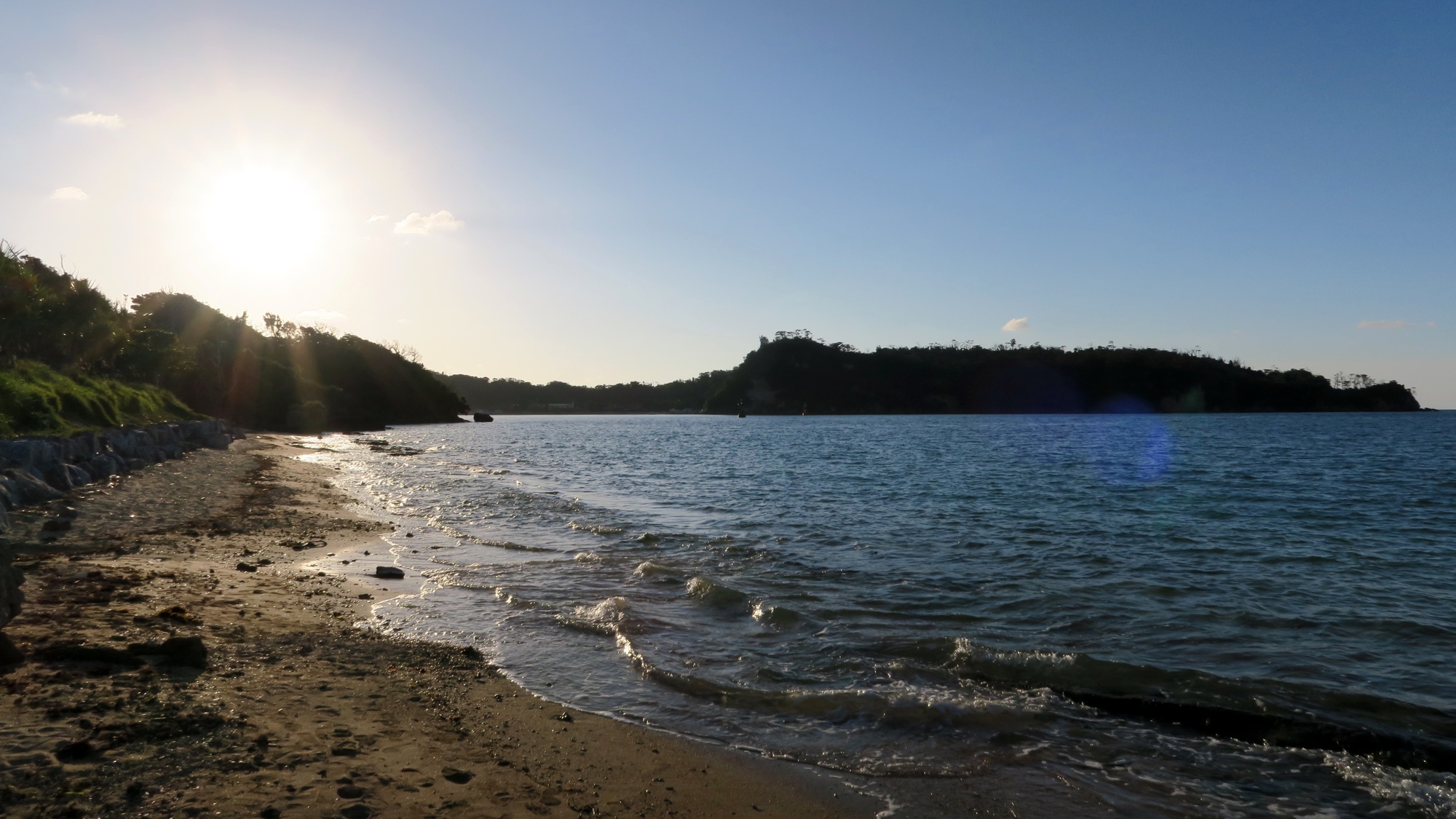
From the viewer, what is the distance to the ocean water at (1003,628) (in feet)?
21.7

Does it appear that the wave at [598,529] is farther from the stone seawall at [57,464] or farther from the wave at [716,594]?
the stone seawall at [57,464]

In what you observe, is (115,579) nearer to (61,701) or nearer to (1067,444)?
(61,701)

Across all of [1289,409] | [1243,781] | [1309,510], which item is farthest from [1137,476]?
[1289,409]

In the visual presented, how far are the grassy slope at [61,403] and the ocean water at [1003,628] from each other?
863cm

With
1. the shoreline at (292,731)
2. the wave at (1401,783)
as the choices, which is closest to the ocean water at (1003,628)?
the wave at (1401,783)

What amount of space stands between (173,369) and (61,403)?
37.4 metres

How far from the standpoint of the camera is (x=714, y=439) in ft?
259

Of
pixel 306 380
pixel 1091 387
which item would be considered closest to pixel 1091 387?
pixel 1091 387

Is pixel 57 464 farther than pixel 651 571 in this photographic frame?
Yes

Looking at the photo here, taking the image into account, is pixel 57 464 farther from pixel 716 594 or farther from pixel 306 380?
pixel 306 380

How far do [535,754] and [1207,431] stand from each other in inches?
3788

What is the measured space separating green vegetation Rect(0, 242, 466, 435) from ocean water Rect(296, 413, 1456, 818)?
10.8m

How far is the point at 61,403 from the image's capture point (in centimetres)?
2403

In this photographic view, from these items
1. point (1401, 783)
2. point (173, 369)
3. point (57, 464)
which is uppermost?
point (173, 369)
